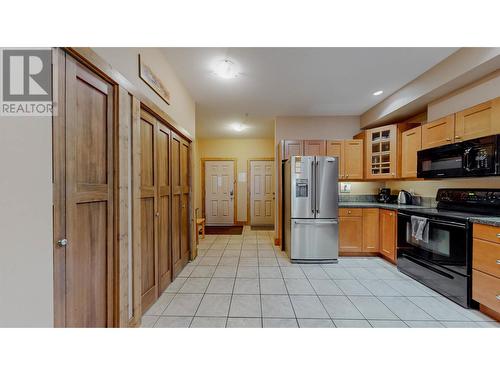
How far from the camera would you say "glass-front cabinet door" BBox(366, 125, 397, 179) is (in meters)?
3.44

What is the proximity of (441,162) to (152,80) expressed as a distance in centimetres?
348

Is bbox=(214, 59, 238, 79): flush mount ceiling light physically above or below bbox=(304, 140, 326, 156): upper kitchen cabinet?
above

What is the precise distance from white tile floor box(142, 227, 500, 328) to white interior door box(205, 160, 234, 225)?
3012mm

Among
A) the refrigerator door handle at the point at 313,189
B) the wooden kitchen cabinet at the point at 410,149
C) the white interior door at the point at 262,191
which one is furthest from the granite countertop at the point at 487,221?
the white interior door at the point at 262,191

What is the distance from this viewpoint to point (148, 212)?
79.4 inches

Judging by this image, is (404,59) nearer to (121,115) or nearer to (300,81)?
(300,81)

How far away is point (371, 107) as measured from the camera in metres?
3.76

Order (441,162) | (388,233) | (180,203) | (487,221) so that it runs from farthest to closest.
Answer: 1. (388,233)
2. (180,203)
3. (441,162)
4. (487,221)

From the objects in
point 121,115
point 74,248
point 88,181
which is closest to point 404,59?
point 121,115

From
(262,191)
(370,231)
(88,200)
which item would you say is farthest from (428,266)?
(262,191)

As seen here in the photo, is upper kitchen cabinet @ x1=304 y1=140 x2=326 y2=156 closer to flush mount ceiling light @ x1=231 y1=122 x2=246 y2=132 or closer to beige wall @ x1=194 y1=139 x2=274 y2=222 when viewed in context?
flush mount ceiling light @ x1=231 y1=122 x2=246 y2=132

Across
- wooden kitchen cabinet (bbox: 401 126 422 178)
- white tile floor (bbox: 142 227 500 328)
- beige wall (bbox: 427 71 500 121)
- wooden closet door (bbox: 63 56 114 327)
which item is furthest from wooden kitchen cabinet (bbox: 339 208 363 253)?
wooden closet door (bbox: 63 56 114 327)

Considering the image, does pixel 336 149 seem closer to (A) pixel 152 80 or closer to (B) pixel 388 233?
(B) pixel 388 233
